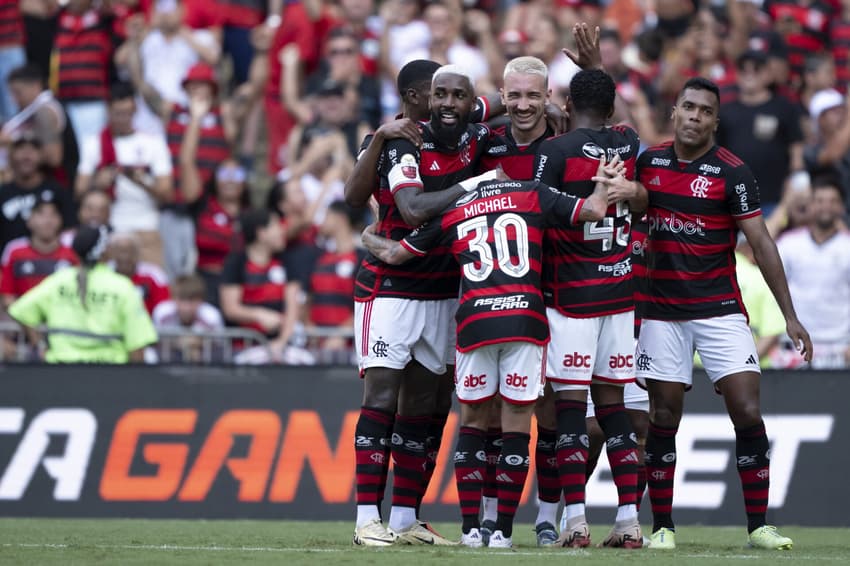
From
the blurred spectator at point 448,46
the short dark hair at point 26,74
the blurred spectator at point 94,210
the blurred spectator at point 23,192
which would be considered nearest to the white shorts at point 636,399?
the blurred spectator at point 94,210

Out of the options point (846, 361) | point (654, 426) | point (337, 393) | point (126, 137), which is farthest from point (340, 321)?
point (654, 426)

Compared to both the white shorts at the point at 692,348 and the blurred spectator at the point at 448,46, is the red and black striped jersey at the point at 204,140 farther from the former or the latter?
the white shorts at the point at 692,348

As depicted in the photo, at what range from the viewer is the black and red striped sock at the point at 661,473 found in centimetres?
936

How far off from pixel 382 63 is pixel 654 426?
897 centimetres

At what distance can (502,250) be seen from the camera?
8805mm

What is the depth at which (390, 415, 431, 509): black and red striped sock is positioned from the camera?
9.45 m

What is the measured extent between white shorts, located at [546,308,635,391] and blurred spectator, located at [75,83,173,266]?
810 cm

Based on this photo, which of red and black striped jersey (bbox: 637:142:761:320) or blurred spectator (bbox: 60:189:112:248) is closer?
red and black striped jersey (bbox: 637:142:761:320)

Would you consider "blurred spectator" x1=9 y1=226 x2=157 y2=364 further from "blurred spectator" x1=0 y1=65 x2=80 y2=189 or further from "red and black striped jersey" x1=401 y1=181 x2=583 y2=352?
"red and black striped jersey" x1=401 y1=181 x2=583 y2=352

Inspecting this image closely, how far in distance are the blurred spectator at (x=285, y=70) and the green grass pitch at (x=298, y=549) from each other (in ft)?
23.4

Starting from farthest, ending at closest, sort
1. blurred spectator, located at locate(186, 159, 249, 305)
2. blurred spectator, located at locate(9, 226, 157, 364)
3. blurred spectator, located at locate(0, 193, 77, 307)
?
blurred spectator, located at locate(186, 159, 249, 305), blurred spectator, located at locate(0, 193, 77, 307), blurred spectator, located at locate(9, 226, 157, 364)

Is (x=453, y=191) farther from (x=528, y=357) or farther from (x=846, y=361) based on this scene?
(x=846, y=361)

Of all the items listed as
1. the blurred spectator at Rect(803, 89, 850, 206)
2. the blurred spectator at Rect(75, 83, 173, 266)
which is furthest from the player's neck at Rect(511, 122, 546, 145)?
the blurred spectator at Rect(75, 83, 173, 266)

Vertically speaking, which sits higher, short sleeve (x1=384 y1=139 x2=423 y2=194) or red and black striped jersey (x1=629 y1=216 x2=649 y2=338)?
short sleeve (x1=384 y1=139 x2=423 y2=194)
